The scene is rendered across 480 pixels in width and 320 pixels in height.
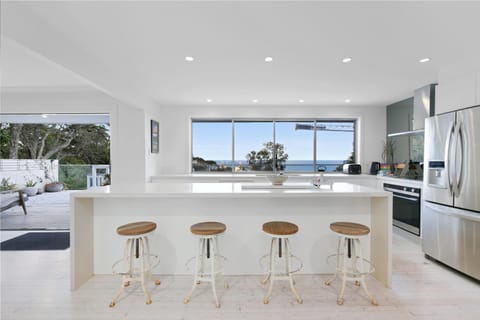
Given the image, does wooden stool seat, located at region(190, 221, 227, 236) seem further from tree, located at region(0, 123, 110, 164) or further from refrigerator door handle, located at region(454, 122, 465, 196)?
tree, located at region(0, 123, 110, 164)

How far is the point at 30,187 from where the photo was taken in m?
6.34

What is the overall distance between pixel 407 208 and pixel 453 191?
119 cm

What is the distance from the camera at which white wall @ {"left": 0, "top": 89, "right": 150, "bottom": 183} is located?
3936 mm

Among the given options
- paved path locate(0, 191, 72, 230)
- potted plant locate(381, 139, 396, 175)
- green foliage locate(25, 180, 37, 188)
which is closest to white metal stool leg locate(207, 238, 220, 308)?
paved path locate(0, 191, 72, 230)

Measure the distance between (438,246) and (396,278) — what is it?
0.80 meters

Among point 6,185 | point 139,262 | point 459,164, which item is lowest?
point 139,262

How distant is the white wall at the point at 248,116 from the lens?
4.88 m

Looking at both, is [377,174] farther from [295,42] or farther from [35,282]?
[35,282]

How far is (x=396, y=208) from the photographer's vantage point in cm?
386

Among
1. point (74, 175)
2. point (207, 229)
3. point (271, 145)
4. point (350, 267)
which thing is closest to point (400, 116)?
point (271, 145)

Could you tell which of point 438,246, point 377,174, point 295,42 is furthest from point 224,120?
point 438,246

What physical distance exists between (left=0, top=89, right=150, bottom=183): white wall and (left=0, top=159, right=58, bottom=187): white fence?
10.9 ft

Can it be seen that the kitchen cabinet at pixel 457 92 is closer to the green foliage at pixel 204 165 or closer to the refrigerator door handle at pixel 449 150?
the refrigerator door handle at pixel 449 150

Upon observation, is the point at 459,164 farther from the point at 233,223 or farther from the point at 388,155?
the point at 233,223
